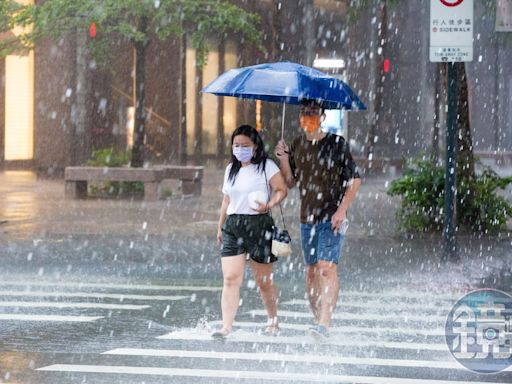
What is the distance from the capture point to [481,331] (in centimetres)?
933

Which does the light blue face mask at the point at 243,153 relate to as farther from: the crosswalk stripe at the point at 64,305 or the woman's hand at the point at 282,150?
the crosswalk stripe at the point at 64,305

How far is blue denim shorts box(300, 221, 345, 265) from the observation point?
29.3ft

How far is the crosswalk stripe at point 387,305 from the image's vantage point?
1070 cm

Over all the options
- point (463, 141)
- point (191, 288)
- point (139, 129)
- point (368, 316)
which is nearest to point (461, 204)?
point (463, 141)

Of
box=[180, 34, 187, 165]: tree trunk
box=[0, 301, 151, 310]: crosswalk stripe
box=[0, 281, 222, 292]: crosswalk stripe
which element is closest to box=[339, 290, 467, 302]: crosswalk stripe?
box=[0, 281, 222, 292]: crosswalk stripe

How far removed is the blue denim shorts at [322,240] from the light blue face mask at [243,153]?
2.21 feet

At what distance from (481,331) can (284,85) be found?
2.50 metres

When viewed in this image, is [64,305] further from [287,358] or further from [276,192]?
[287,358]

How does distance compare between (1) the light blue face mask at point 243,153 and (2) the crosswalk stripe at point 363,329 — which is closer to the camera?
(1) the light blue face mask at point 243,153

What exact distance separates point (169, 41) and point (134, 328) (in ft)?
102

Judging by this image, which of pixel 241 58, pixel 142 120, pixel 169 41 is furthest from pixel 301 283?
pixel 241 58

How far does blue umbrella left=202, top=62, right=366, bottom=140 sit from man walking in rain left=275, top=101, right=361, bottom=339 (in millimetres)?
149

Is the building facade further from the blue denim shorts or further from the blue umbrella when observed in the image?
the blue denim shorts

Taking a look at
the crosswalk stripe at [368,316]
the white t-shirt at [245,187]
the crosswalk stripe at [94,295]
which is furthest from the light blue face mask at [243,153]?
the crosswalk stripe at [94,295]
